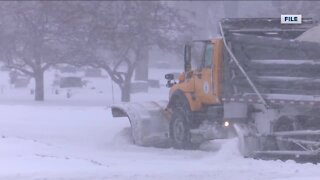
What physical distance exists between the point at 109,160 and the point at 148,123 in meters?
2.89

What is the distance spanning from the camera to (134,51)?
37.5m

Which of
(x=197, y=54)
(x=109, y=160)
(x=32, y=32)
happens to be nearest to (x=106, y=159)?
(x=109, y=160)

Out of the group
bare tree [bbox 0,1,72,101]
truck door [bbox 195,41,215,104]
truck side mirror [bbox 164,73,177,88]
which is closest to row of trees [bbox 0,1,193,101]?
bare tree [bbox 0,1,72,101]

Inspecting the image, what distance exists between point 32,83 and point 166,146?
36059mm

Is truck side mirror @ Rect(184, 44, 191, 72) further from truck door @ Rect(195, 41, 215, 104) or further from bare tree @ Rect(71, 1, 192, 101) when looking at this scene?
bare tree @ Rect(71, 1, 192, 101)

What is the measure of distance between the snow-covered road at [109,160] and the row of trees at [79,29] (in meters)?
16.6

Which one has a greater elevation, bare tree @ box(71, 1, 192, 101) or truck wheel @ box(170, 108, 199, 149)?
bare tree @ box(71, 1, 192, 101)

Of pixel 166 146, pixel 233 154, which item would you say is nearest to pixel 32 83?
pixel 166 146

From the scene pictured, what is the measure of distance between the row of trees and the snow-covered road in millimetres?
16564

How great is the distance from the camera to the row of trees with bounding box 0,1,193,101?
119 feet

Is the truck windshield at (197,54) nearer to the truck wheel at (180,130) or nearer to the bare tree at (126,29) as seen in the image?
the truck wheel at (180,130)

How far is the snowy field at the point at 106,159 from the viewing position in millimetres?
11102

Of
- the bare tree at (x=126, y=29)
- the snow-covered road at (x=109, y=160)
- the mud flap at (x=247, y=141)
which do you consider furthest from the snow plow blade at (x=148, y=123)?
the bare tree at (x=126, y=29)

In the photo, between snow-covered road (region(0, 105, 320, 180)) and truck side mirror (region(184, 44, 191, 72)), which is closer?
snow-covered road (region(0, 105, 320, 180))
